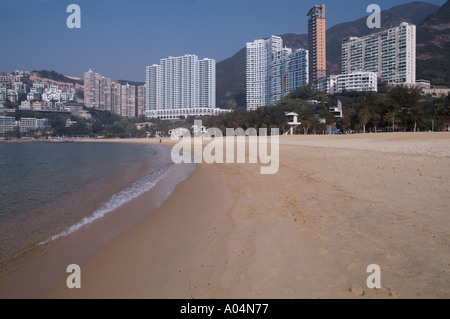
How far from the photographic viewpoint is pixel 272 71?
552ft

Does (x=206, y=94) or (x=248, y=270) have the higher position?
(x=206, y=94)

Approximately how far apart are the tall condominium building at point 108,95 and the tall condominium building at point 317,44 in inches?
4224

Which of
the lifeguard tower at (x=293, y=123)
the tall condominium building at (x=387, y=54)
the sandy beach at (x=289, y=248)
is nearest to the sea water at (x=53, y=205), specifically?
the sandy beach at (x=289, y=248)

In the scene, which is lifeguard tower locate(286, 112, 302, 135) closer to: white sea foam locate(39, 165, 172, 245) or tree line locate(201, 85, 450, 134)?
tree line locate(201, 85, 450, 134)

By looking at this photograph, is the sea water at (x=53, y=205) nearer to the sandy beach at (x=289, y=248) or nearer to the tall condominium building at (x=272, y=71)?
the sandy beach at (x=289, y=248)

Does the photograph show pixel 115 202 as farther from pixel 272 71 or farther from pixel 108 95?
pixel 108 95

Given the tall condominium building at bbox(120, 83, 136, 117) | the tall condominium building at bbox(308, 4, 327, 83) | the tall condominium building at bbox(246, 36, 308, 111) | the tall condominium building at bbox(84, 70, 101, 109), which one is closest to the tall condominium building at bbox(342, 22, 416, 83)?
the tall condominium building at bbox(308, 4, 327, 83)

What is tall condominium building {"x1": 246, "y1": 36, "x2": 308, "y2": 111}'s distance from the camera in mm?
148750

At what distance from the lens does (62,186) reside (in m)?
12.4

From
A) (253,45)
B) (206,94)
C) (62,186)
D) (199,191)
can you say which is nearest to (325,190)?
(199,191)

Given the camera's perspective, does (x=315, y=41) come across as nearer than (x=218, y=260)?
No

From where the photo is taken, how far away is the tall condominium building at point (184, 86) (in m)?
160

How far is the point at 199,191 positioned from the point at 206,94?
6109 inches
